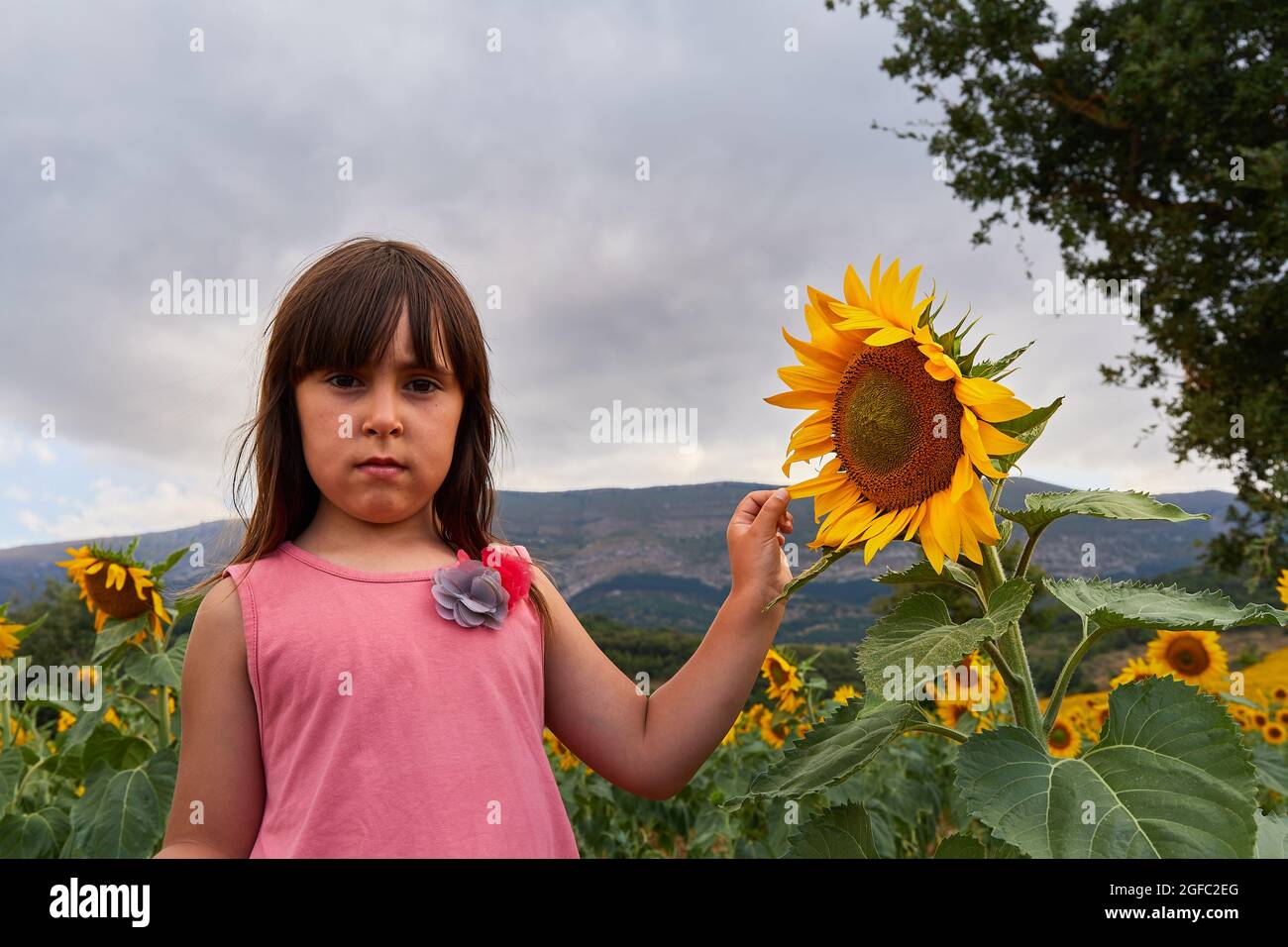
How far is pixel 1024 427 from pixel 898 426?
0.53 ft

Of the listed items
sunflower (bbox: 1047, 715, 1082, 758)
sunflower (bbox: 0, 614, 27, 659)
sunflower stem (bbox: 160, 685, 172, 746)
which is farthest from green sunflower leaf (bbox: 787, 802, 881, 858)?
sunflower (bbox: 1047, 715, 1082, 758)

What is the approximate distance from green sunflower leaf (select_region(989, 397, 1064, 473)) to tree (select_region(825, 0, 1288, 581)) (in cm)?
1095

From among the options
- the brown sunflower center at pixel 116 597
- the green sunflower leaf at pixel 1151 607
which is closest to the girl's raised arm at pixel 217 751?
the green sunflower leaf at pixel 1151 607

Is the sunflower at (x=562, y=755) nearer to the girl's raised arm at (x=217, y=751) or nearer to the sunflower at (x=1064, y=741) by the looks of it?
the sunflower at (x=1064, y=741)

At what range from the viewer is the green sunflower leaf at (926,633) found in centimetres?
113

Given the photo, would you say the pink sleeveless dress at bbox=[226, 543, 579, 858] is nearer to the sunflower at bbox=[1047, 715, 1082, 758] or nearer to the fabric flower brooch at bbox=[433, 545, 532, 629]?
the fabric flower brooch at bbox=[433, 545, 532, 629]

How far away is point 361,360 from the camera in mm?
1783

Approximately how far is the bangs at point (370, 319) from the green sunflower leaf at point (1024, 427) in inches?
41.5

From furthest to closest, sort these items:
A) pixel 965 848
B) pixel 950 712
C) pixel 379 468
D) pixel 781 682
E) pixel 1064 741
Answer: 1. pixel 950 712
2. pixel 1064 741
3. pixel 781 682
4. pixel 379 468
5. pixel 965 848

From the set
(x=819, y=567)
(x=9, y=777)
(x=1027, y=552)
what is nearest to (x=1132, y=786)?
(x=1027, y=552)

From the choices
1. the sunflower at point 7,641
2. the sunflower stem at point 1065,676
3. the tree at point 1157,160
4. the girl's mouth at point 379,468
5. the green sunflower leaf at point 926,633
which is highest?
the tree at point 1157,160

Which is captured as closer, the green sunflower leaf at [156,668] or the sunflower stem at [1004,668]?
the sunflower stem at [1004,668]

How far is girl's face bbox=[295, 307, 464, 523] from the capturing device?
68.7 inches

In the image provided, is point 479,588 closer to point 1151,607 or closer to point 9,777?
point 1151,607
